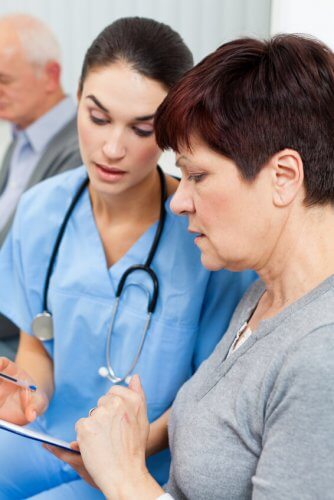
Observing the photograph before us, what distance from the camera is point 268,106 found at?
0.87 metres

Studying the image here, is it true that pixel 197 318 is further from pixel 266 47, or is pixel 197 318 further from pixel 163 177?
pixel 266 47

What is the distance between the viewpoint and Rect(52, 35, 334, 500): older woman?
0.87 m

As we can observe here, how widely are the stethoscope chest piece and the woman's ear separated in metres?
0.60

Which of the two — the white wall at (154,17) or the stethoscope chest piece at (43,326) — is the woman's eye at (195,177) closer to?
the stethoscope chest piece at (43,326)

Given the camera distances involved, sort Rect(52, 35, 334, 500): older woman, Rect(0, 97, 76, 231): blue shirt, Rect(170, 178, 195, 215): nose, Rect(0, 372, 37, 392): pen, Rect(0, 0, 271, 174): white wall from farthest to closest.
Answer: Rect(0, 0, 271, 174): white wall, Rect(0, 97, 76, 231): blue shirt, Rect(0, 372, 37, 392): pen, Rect(170, 178, 195, 215): nose, Rect(52, 35, 334, 500): older woman

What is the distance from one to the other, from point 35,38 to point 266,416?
1.56 metres

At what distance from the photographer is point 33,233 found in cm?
137

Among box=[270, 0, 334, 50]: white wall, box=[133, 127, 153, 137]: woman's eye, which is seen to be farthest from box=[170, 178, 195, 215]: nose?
box=[270, 0, 334, 50]: white wall

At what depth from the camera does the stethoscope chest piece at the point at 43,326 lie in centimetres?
133

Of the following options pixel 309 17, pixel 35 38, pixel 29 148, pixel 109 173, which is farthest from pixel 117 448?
pixel 35 38

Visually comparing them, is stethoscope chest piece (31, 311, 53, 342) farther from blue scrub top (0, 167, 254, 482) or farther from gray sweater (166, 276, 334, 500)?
gray sweater (166, 276, 334, 500)

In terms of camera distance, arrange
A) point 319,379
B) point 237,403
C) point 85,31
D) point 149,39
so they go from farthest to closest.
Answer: point 85,31 → point 149,39 → point 237,403 → point 319,379

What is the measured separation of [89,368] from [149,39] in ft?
1.94

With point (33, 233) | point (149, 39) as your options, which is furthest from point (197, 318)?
point (149, 39)
